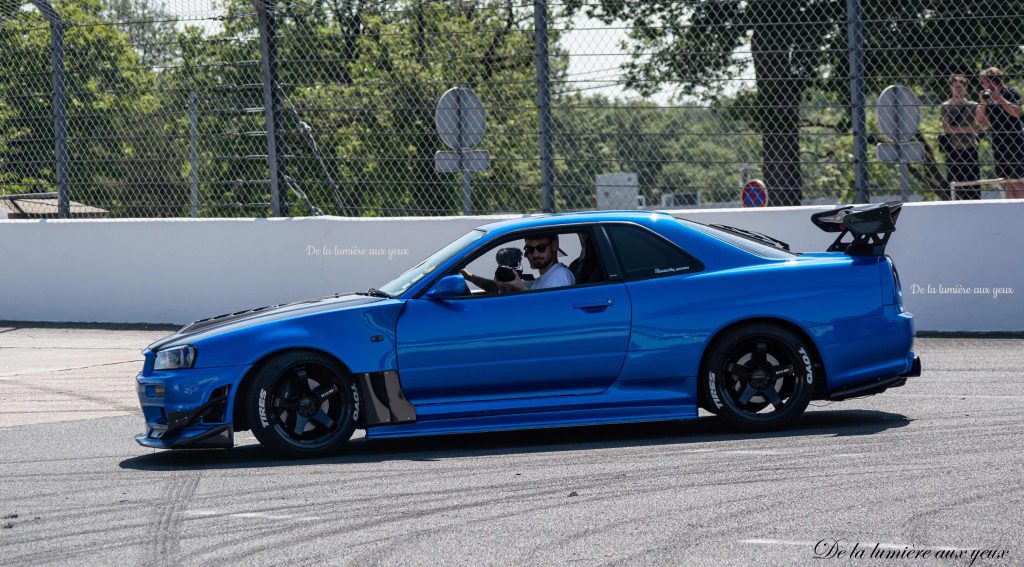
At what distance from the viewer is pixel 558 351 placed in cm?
723

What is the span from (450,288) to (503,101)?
6183 mm

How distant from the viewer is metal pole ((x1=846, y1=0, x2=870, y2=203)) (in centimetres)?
1220

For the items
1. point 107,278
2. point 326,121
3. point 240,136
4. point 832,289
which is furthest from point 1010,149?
point 107,278

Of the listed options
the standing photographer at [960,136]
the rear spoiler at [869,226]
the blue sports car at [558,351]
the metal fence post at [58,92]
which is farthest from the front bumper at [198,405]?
the metal fence post at [58,92]

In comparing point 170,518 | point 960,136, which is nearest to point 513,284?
point 170,518

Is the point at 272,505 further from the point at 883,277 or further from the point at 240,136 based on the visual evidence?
the point at 240,136

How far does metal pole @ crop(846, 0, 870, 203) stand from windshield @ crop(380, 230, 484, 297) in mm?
5538

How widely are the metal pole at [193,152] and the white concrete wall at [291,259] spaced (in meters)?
0.29

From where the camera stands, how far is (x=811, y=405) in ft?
28.2

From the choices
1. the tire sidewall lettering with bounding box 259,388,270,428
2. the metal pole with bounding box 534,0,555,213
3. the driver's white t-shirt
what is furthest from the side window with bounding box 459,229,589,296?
the metal pole with bounding box 534,0,555,213

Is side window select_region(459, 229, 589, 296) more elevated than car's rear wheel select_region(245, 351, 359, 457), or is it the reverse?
side window select_region(459, 229, 589, 296)

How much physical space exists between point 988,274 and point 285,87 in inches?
273

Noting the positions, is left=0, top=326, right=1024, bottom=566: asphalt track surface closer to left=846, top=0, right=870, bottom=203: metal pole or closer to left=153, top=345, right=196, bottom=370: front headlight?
left=153, top=345, right=196, bottom=370: front headlight

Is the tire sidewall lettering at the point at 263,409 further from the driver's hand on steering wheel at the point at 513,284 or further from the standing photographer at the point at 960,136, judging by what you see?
the standing photographer at the point at 960,136
